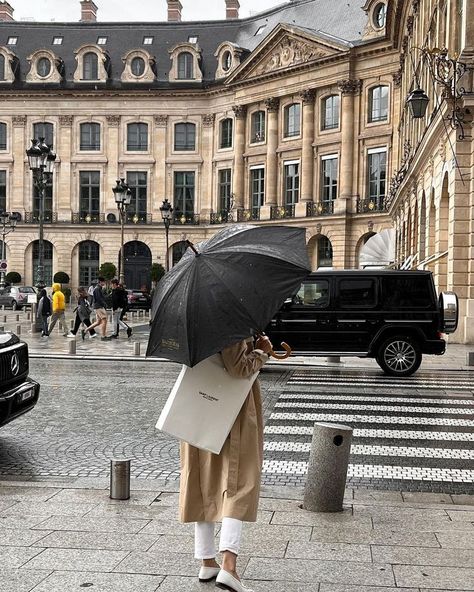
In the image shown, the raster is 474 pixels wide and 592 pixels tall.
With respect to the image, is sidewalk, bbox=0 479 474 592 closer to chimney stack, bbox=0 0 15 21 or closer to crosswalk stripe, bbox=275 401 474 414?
crosswalk stripe, bbox=275 401 474 414

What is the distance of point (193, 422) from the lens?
5000mm

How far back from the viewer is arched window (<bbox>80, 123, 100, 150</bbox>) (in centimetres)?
6969

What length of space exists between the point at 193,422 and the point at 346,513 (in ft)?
7.52

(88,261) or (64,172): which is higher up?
(64,172)

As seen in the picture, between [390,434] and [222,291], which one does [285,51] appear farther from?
[222,291]

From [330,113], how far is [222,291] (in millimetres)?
56199

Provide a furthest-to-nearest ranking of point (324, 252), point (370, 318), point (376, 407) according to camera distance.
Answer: point (324, 252) → point (370, 318) → point (376, 407)

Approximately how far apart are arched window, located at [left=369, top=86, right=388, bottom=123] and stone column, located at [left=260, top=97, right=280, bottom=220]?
811 centimetres

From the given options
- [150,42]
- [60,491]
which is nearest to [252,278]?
[60,491]

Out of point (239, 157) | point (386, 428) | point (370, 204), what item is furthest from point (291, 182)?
point (386, 428)

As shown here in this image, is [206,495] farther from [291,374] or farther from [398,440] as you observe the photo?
[291,374]

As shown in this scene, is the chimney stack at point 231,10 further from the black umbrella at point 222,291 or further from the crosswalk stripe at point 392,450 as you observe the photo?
the black umbrella at point 222,291

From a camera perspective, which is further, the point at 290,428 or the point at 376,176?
the point at 376,176

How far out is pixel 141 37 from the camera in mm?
72125
